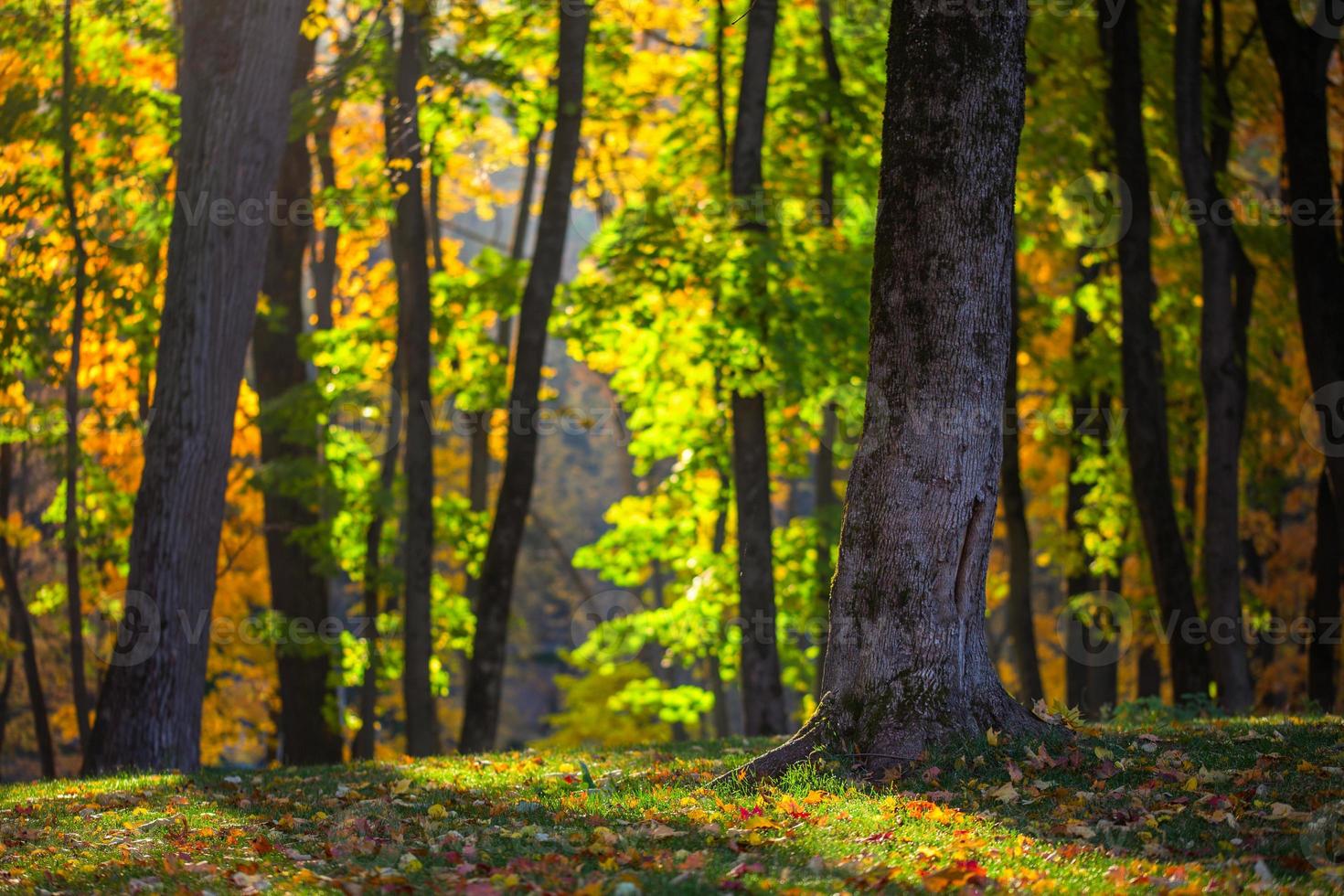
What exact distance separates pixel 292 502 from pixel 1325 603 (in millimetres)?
13248

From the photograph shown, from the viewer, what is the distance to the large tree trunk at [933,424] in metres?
6.41

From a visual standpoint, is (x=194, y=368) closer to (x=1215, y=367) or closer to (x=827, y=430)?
(x=1215, y=367)

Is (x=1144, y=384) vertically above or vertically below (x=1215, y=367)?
below

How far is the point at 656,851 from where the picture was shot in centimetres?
496

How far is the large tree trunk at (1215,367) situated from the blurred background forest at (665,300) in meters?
1.05

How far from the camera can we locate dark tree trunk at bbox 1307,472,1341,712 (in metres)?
15.7

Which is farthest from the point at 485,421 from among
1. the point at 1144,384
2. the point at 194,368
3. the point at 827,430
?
the point at 1144,384

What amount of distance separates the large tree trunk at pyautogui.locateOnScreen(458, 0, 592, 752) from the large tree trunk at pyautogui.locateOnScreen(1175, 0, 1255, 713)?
6.21 m
